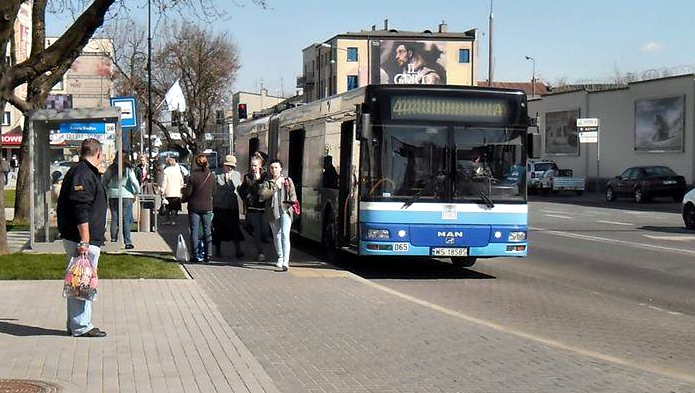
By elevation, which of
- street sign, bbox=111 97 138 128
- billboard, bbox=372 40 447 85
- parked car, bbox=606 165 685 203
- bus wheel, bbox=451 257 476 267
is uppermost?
billboard, bbox=372 40 447 85

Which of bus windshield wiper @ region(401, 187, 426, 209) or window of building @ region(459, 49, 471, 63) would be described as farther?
window of building @ region(459, 49, 471, 63)

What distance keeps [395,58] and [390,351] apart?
97473mm

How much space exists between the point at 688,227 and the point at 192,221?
15.2 metres

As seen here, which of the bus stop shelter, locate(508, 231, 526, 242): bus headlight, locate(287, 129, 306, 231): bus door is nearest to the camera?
locate(508, 231, 526, 242): bus headlight

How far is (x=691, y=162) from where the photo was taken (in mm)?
43375

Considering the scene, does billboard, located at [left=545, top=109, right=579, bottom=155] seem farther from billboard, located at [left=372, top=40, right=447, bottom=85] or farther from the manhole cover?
the manhole cover

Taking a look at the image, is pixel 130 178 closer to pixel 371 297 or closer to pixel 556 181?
pixel 371 297

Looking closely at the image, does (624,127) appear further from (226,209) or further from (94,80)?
(226,209)

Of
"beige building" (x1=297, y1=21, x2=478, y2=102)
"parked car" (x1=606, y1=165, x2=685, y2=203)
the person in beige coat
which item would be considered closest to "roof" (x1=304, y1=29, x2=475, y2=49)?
"beige building" (x1=297, y1=21, x2=478, y2=102)

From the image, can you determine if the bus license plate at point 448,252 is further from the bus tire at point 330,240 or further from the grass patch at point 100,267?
the grass patch at point 100,267

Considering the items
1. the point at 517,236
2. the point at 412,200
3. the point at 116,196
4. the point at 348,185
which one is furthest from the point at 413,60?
the point at 412,200

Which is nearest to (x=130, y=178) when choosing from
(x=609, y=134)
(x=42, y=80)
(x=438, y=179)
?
(x=42, y=80)

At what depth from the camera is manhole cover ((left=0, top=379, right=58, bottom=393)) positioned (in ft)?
20.0

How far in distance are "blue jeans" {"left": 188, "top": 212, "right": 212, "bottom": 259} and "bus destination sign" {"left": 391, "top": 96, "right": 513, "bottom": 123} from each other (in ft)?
12.2
